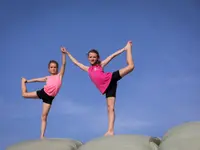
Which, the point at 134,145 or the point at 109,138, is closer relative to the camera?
the point at 134,145

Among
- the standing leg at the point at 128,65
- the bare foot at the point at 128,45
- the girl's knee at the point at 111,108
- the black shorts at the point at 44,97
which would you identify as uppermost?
the bare foot at the point at 128,45

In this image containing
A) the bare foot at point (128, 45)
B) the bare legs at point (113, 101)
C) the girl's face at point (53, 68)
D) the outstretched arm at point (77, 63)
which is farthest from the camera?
the girl's face at point (53, 68)

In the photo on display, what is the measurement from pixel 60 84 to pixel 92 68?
39cm

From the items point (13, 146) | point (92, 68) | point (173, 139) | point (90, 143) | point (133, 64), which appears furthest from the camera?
point (92, 68)

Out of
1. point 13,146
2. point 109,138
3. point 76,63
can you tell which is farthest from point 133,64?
point 13,146

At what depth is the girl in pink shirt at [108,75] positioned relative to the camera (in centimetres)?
285

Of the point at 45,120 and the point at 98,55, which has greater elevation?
the point at 98,55

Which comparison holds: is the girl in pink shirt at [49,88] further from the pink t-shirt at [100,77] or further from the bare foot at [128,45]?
the bare foot at [128,45]

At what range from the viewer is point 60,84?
10.5 feet

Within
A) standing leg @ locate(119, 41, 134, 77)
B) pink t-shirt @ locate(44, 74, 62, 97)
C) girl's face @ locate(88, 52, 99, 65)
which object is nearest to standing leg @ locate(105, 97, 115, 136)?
standing leg @ locate(119, 41, 134, 77)

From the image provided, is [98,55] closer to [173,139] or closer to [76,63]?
[76,63]

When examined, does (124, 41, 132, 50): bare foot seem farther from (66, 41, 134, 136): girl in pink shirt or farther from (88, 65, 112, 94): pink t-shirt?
(88, 65, 112, 94): pink t-shirt

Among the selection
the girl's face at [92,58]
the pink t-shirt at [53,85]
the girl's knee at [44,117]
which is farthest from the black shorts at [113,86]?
the girl's knee at [44,117]

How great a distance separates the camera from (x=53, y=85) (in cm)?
318
